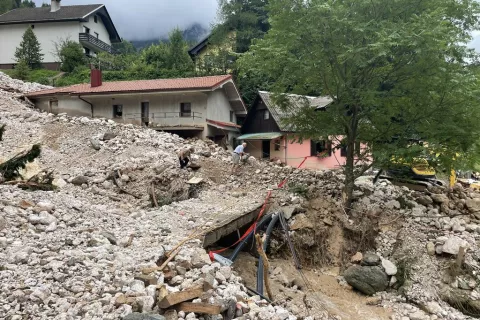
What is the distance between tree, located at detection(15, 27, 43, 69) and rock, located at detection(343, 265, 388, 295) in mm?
38498

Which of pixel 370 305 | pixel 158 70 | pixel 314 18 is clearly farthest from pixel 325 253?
pixel 158 70

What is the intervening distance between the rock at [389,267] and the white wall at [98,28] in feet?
130

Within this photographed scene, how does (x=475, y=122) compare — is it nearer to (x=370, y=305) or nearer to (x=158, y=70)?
(x=370, y=305)

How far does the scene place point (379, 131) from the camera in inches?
455

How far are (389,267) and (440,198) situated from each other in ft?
15.5

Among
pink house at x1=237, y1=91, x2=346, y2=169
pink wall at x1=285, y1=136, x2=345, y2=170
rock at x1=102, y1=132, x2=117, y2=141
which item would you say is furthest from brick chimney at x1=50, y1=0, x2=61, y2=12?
pink wall at x1=285, y1=136, x2=345, y2=170

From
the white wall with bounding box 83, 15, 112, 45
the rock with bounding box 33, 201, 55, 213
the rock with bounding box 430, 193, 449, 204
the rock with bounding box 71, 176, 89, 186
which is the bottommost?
the rock with bounding box 430, 193, 449, 204

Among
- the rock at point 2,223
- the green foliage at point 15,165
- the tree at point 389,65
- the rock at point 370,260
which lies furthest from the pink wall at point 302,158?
the rock at point 2,223

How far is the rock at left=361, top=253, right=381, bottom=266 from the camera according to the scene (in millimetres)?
10125

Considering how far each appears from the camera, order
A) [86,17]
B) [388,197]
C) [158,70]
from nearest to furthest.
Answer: [388,197]
[158,70]
[86,17]

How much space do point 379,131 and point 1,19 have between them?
44499 mm

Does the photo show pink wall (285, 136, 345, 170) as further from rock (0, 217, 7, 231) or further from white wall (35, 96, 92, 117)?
rock (0, 217, 7, 231)

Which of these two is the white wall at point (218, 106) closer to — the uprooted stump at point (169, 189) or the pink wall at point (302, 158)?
the pink wall at point (302, 158)

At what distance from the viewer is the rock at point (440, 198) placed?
12.8 m
